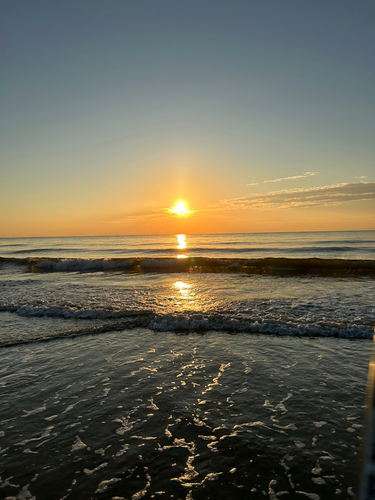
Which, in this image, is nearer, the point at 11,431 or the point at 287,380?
the point at 11,431

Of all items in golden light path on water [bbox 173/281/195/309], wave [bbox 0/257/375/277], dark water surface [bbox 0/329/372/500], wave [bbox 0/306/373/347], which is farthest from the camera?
wave [bbox 0/257/375/277]

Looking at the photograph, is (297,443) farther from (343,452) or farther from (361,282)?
(361,282)

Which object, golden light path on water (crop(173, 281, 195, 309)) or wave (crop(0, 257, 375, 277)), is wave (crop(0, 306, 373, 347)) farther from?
wave (crop(0, 257, 375, 277))

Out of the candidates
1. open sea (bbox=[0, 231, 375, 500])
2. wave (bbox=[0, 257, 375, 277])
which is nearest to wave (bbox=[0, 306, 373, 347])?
open sea (bbox=[0, 231, 375, 500])

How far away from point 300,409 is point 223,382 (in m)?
1.52

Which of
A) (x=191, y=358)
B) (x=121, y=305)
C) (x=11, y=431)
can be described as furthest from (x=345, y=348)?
(x=121, y=305)

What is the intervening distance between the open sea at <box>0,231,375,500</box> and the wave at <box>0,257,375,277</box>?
14167mm

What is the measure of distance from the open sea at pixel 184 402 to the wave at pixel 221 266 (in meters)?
14.2

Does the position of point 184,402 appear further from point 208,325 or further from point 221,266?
point 221,266

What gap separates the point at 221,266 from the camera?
28672 millimetres

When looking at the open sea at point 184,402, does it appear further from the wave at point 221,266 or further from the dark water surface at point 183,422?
the wave at point 221,266

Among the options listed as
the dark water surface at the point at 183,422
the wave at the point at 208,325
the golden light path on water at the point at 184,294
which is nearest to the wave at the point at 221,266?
the golden light path on water at the point at 184,294

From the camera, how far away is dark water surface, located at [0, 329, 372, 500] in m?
3.58

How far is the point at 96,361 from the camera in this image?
7.20 meters
